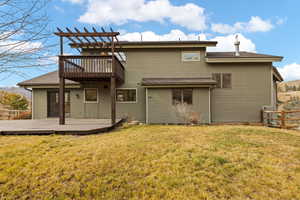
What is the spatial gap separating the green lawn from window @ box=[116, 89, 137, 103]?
6.00 meters

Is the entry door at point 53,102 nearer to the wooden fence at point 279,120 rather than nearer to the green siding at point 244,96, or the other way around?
the green siding at point 244,96

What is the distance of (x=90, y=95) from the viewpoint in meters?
10.6

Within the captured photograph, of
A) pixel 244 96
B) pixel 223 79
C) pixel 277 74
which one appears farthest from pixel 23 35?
pixel 277 74

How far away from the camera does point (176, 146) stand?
4.66 meters

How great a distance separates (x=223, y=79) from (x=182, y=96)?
11.0 ft

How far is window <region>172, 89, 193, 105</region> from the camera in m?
9.73

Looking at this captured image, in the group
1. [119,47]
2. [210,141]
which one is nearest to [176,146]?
[210,141]

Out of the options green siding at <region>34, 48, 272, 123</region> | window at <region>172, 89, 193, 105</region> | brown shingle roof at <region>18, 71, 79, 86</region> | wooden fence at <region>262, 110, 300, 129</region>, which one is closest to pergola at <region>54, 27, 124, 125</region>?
green siding at <region>34, 48, 272, 123</region>

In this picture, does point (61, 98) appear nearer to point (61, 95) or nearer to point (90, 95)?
point (61, 95)

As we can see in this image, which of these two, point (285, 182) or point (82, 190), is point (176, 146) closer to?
point (285, 182)

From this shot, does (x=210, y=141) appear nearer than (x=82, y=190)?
No

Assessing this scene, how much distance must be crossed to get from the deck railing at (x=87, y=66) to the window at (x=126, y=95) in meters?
2.37

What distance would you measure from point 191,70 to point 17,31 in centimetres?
991

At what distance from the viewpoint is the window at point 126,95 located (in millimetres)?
10617
